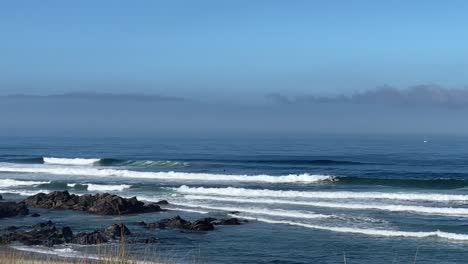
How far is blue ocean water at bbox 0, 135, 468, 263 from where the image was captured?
65.0 feet

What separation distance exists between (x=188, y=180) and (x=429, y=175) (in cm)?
1629

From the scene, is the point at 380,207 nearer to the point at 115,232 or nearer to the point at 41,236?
the point at 115,232

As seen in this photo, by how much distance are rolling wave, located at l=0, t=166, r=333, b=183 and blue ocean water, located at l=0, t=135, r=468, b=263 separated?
0.24ft

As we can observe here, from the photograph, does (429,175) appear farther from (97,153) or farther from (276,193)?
(97,153)

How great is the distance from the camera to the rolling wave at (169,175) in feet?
140

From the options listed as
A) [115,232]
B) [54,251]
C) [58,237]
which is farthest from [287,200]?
[54,251]

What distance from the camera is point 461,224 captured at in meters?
24.5

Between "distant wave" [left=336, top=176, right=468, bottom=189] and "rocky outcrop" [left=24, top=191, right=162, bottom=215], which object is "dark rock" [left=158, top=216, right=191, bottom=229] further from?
"distant wave" [left=336, top=176, right=468, bottom=189]

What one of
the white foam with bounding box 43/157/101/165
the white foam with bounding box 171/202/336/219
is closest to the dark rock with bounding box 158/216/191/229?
the white foam with bounding box 171/202/336/219

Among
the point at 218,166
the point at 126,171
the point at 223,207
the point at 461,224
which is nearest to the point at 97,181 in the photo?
the point at 126,171

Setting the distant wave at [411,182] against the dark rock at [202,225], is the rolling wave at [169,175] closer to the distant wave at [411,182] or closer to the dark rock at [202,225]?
the distant wave at [411,182]

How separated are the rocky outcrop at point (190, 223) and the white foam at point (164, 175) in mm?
17643

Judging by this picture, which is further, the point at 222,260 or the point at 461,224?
the point at 461,224

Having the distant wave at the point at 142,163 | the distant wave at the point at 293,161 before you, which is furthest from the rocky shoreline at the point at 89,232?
the distant wave at the point at 293,161
